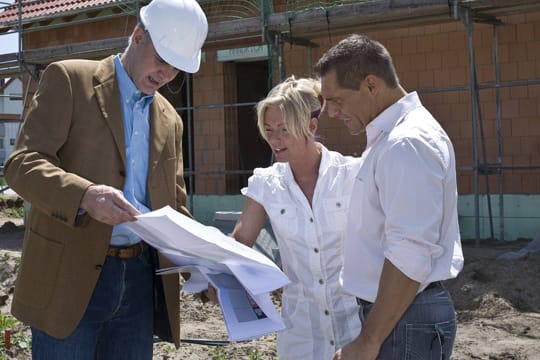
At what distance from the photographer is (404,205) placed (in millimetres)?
1968

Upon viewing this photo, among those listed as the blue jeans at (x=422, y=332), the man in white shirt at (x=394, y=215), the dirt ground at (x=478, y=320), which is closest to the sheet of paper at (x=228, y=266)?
the man in white shirt at (x=394, y=215)

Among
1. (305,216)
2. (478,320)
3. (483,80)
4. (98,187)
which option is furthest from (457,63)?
(98,187)

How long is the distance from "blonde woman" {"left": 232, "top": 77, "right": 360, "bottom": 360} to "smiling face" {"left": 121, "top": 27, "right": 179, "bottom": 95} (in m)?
0.39

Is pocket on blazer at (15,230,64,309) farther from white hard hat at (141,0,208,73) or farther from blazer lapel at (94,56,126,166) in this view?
white hard hat at (141,0,208,73)

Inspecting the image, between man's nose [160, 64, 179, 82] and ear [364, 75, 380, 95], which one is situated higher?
man's nose [160, 64, 179, 82]

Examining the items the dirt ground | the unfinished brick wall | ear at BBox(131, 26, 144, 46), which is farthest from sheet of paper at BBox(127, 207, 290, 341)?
Result: the unfinished brick wall

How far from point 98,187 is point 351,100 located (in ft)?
2.65

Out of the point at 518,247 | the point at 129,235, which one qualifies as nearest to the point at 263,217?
the point at 129,235

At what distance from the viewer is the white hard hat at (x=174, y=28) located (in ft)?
8.46

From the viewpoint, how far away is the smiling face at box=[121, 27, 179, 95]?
103 inches

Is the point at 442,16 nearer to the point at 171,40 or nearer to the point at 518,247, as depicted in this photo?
the point at 518,247

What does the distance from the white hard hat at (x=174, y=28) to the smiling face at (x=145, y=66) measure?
0.03 m

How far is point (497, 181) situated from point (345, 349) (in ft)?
26.2

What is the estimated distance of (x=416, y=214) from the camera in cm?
196
